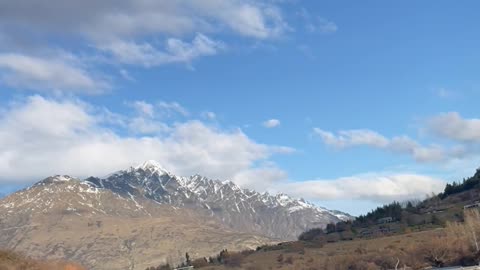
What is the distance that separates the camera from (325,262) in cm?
19912

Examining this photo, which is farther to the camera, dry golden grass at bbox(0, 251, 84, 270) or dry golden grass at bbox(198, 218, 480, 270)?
dry golden grass at bbox(198, 218, 480, 270)

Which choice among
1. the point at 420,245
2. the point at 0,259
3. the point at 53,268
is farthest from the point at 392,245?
the point at 0,259

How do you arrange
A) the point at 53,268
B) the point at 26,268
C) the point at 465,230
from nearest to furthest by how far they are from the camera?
the point at 26,268 → the point at 53,268 → the point at 465,230

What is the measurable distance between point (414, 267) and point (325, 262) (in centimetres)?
5109

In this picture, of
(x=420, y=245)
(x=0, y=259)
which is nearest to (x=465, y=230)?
(x=420, y=245)

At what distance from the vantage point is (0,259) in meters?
123

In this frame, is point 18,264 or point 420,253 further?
point 420,253

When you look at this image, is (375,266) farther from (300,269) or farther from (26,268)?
(26,268)

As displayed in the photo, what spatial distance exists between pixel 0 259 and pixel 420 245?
10765 cm

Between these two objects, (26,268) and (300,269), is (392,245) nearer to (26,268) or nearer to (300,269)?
(300,269)

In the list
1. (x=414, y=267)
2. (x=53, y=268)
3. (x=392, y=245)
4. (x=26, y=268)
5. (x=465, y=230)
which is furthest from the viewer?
(x=392, y=245)

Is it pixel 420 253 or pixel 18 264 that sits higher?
pixel 18 264

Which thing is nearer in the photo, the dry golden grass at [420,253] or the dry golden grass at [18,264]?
the dry golden grass at [18,264]

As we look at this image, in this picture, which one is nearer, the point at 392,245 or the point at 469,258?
the point at 469,258
